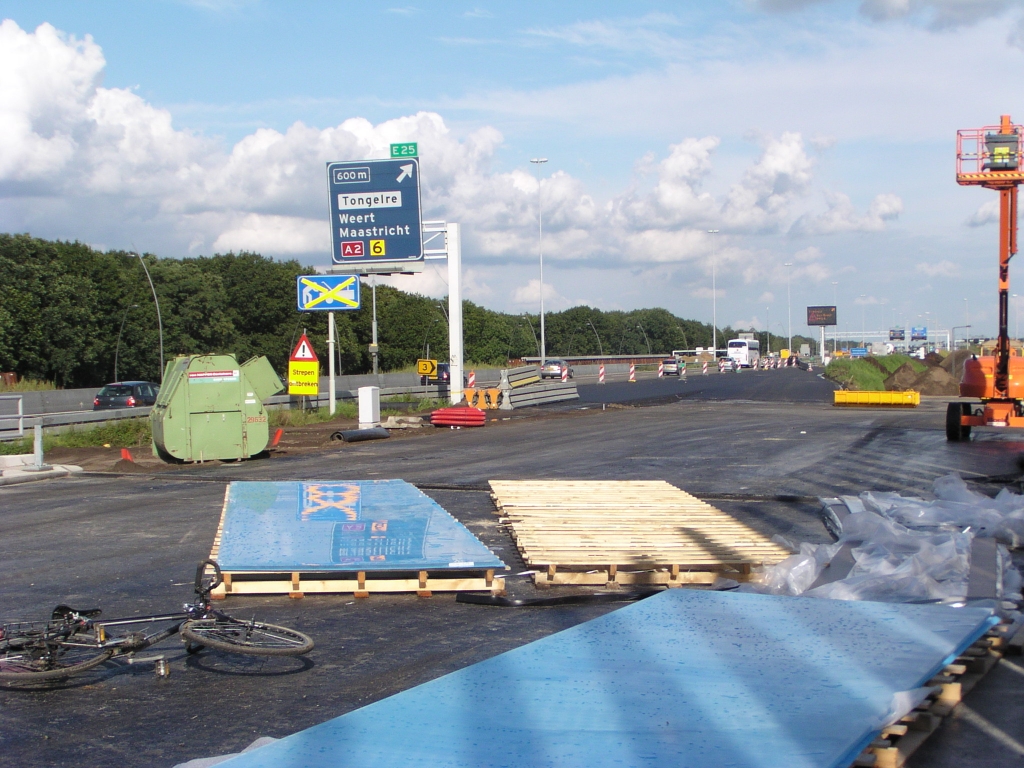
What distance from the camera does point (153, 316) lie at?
7444cm

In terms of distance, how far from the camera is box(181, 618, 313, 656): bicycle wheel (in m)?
5.71

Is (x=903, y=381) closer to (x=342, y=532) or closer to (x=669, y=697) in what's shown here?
(x=342, y=532)

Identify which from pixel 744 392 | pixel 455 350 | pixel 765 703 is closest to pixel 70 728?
pixel 765 703

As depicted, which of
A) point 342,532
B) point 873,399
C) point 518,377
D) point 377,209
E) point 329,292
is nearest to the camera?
point 342,532

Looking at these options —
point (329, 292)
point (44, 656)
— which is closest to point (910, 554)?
point (44, 656)

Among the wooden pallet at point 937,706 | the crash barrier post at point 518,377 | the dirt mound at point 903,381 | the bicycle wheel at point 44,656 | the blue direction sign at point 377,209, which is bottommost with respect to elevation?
the wooden pallet at point 937,706

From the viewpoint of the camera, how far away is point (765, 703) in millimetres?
4469

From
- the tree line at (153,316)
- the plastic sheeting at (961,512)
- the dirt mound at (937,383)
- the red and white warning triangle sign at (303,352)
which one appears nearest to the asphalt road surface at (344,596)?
the plastic sheeting at (961,512)

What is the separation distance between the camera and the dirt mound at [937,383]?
45094 millimetres

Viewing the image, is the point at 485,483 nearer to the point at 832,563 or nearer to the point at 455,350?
the point at 832,563

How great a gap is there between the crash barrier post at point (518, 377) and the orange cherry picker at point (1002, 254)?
58.2ft

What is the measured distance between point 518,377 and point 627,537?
27.2 metres

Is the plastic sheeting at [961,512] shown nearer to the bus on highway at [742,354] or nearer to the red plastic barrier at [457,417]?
the red plastic barrier at [457,417]

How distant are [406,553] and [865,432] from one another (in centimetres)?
1755
